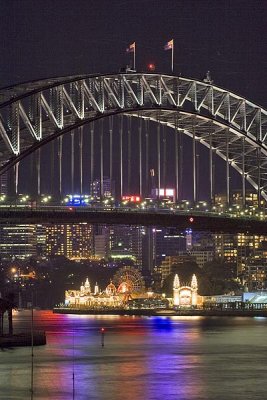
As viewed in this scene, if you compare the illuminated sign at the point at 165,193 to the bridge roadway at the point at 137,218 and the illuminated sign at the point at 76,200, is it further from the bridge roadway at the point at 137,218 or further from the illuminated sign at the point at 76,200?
the illuminated sign at the point at 76,200

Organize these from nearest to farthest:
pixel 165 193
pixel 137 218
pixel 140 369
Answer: pixel 140 369
pixel 137 218
pixel 165 193

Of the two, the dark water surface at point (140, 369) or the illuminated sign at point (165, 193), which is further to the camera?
the illuminated sign at point (165, 193)

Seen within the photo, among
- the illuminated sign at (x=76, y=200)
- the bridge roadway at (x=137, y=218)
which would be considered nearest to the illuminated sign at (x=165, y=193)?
the bridge roadway at (x=137, y=218)

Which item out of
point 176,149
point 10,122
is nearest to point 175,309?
point 176,149

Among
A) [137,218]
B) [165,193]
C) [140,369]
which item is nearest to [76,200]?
[137,218]

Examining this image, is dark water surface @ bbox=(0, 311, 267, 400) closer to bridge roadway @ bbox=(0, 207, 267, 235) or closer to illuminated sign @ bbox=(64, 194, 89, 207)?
bridge roadway @ bbox=(0, 207, 267, 235)

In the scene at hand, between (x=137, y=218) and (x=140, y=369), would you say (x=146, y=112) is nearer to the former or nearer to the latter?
(x=137, y=218)

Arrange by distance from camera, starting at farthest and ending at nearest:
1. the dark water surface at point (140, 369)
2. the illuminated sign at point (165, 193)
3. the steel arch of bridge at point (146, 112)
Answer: the illuminated sign at point (165, 193), the steel arch of bridge at point (146, 112), the dark water surface at point (140, 369)
